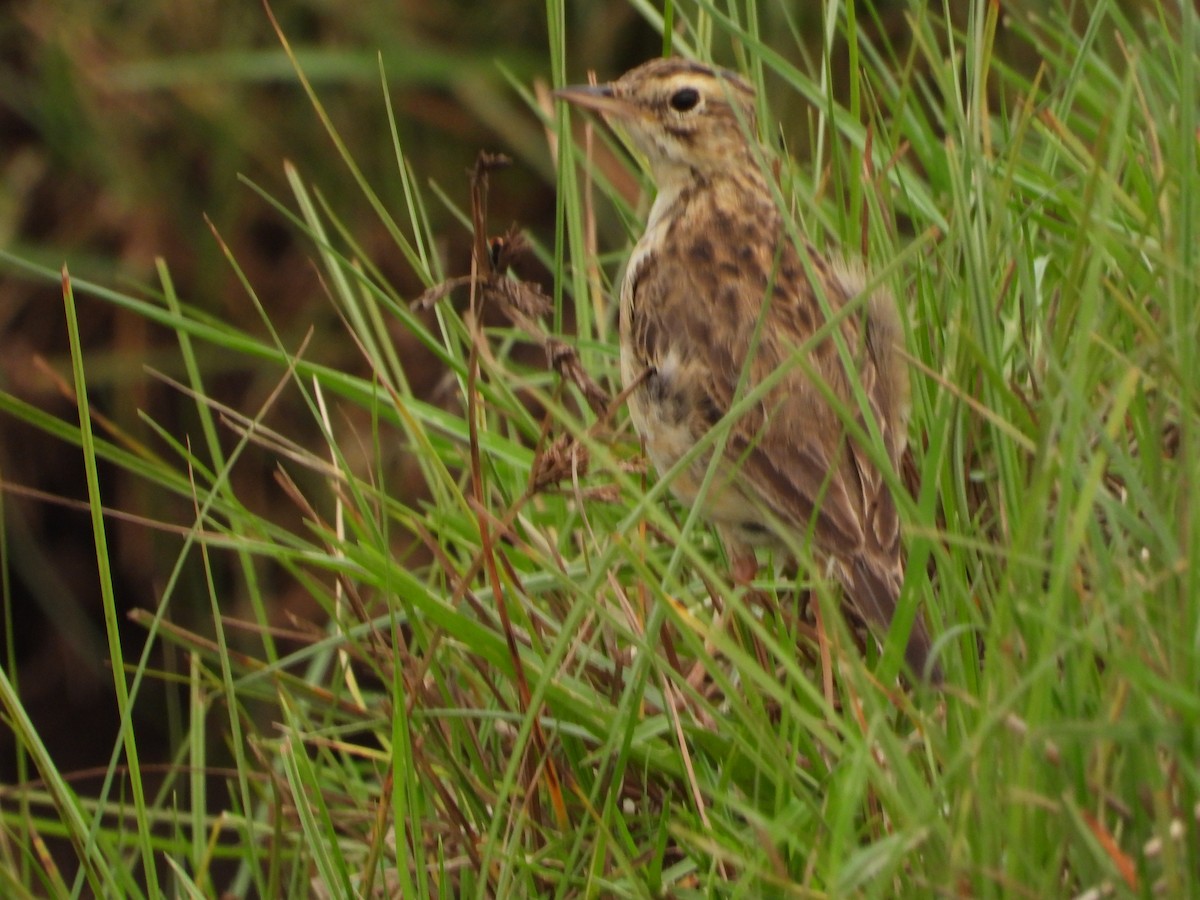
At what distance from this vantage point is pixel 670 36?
2711 millimetres

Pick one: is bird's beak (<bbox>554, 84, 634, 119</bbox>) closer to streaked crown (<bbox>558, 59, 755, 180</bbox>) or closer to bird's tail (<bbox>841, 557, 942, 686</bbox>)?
streaked crown (<bbox>558, 59, 755, 180</bbox>)

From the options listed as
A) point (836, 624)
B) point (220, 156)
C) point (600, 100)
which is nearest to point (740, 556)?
point (600, 100)

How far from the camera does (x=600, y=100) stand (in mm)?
3031

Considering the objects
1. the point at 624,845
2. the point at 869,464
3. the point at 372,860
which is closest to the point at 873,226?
the point at 869,464

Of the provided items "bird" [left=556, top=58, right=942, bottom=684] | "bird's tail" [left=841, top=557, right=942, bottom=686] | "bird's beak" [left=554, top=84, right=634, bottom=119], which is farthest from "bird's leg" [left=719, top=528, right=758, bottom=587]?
"bird's beak" [left=554, top=84, right=634, bottom=119]

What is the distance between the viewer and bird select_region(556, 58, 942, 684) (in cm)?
244

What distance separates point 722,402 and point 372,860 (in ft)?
3.28

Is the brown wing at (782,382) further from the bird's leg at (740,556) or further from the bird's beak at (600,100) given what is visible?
the bird's beak at (600,100)

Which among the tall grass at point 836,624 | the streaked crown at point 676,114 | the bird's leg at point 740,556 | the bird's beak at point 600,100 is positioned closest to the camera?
the tall grass at point 836,624

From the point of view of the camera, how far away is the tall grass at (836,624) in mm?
1583

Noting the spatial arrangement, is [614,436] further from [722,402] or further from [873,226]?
[873,226]

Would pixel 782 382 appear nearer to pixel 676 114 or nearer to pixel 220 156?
pixel 676 114

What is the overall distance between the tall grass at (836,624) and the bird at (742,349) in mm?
86

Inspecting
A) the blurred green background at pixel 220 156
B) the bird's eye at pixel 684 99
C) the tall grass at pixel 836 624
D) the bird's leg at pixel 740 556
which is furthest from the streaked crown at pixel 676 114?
the blurred green background at pixel 220 156
